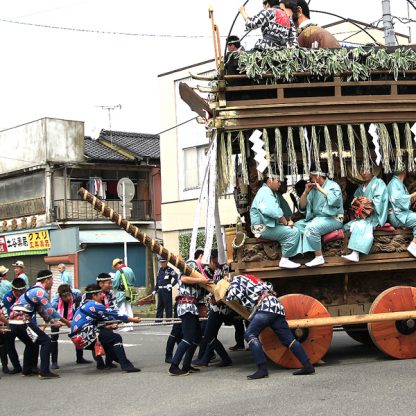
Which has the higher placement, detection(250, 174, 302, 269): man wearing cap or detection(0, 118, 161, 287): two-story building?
detection(0, 118, 161, 287): two-story building

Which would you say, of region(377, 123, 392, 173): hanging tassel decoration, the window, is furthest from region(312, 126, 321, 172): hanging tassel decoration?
the window

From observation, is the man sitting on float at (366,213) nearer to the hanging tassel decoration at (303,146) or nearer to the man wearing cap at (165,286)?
the hanging tassel decoration at (303,146)

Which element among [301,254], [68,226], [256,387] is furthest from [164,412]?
[68,226]

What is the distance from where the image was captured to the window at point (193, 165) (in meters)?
26.6

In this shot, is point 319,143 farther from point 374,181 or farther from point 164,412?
point 164,412

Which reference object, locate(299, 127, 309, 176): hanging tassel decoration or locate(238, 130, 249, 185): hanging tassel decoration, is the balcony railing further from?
locate(299, 127, 309, 176): hanging tassel decoration

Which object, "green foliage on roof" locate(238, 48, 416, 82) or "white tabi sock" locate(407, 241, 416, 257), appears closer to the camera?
"green foliage on roof" locate(238, 48, 416, 82)

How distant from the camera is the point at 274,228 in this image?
28.9ft

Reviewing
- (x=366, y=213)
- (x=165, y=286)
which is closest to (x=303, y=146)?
(x=366, y=213)

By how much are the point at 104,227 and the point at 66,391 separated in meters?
25.1

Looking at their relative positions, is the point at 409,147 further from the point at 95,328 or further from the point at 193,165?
the point at 193,165

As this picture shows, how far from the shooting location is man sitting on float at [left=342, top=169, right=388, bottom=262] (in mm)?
8898

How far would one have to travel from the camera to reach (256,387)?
785 cm

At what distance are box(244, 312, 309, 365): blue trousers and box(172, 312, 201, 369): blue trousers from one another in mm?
1018
